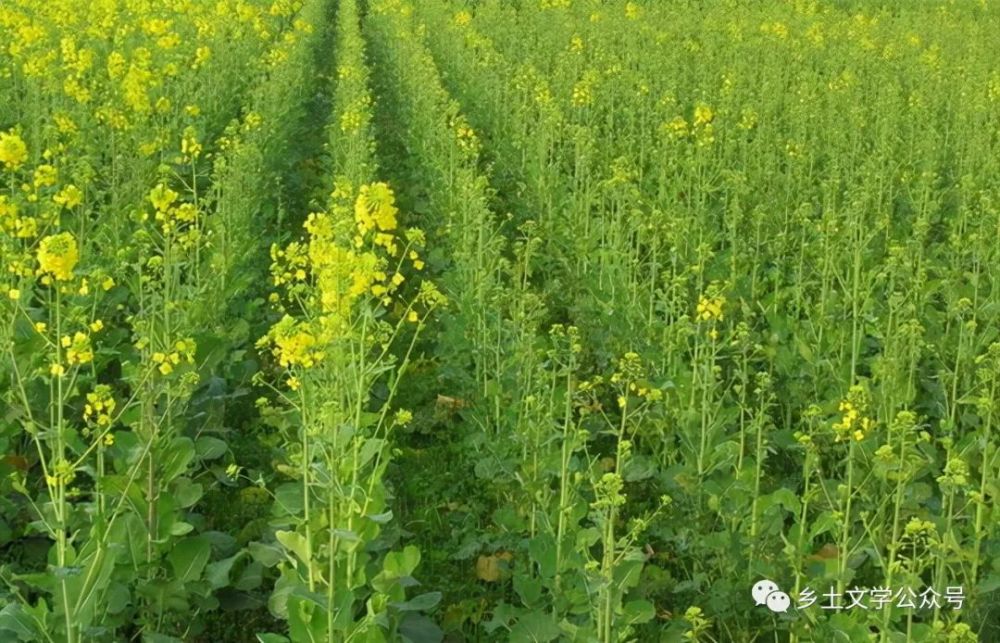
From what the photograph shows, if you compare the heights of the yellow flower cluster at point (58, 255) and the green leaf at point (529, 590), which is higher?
the yellow flower cluster at point (58, 255)

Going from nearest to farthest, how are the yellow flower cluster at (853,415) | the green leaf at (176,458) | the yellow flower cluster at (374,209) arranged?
the yellow flower cluster at (853,415), the green leaf at (176,458), the yellow flower cluster at (374,209)

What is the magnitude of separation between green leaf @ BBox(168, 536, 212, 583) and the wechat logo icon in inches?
68.9

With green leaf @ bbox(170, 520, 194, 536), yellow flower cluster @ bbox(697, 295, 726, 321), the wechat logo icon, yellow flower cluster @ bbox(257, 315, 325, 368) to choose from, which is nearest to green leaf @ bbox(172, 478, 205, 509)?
green leaf @ bbox(170, 520, 194, 536)

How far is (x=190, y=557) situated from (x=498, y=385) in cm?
184

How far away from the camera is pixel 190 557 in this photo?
4.49 meters

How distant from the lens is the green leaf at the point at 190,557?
448cm

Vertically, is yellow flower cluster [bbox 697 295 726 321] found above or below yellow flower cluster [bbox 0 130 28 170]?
below

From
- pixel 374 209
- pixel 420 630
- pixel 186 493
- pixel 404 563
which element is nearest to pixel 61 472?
pixel 186 493

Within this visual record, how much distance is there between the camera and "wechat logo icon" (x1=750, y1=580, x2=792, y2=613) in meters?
4.23

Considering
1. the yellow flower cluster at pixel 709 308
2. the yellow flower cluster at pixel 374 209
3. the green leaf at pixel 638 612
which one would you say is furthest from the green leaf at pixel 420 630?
the yellow flower cluster at pixel 709 308

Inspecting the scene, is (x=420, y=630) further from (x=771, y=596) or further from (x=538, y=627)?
(x=771, y=596)

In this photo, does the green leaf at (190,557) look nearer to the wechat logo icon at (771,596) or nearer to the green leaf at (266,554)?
the green leaf at (266,554)

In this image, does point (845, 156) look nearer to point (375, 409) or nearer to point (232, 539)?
point (375, 409)

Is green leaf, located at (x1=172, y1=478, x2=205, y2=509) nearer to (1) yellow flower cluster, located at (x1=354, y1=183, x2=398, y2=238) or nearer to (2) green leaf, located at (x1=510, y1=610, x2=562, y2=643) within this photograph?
(1) yellow flower cluster, located at (x1=354, y1=183, x2=398, y2=238)
